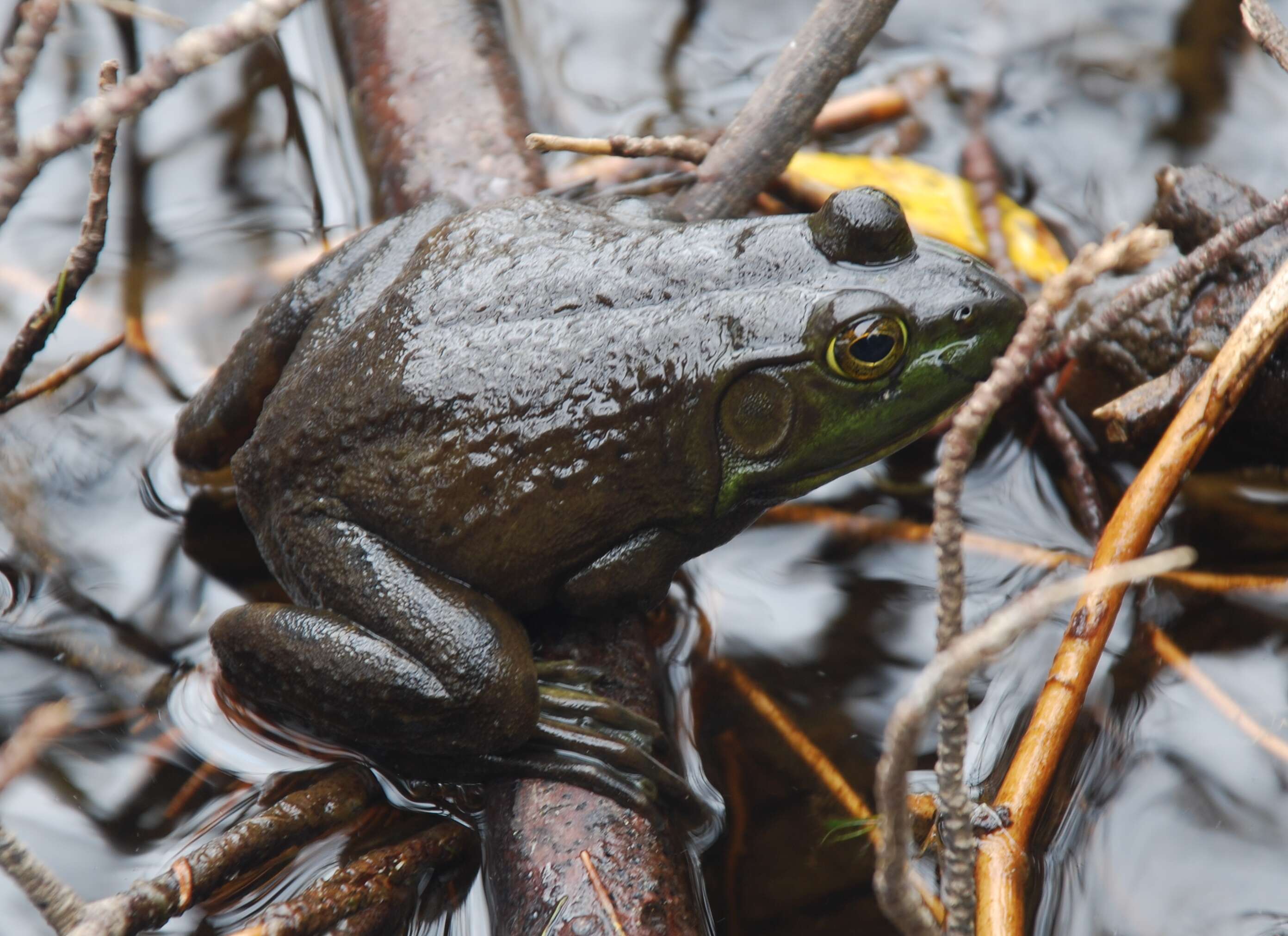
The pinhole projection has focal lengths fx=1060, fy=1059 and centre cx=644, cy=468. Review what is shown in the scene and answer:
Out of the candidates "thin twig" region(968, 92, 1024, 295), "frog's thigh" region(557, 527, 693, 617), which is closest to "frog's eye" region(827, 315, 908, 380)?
"frog's thigh" region(557, 527, 693, 617)

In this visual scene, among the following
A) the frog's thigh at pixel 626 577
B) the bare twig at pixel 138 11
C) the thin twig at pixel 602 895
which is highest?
the bare twig at pixel 138 11

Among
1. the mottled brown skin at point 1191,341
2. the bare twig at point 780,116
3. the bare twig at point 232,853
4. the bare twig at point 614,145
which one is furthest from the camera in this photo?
the bare twig at point 780,116

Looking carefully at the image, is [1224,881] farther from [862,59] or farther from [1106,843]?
[862,59]

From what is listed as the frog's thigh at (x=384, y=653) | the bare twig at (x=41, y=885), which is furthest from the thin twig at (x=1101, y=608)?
the bare twig at (x=41, y=885)

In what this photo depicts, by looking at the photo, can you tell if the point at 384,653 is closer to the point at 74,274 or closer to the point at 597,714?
the point at 597,714

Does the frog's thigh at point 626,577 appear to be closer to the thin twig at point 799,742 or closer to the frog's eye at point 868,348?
the thin twig at point 799,742

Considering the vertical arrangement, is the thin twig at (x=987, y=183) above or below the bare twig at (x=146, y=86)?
below

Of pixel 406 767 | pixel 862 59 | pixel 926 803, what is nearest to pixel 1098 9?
pixel 862 59
